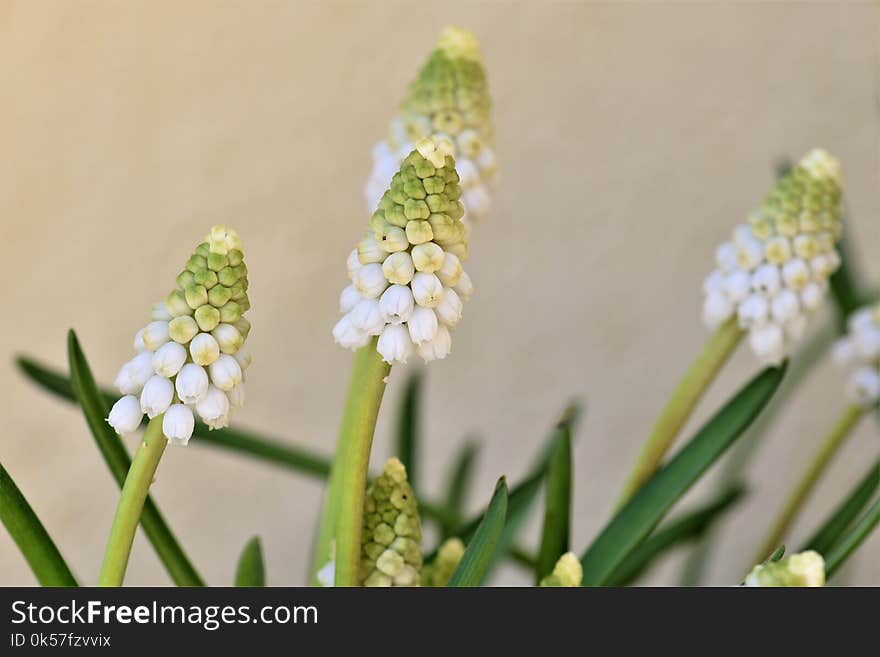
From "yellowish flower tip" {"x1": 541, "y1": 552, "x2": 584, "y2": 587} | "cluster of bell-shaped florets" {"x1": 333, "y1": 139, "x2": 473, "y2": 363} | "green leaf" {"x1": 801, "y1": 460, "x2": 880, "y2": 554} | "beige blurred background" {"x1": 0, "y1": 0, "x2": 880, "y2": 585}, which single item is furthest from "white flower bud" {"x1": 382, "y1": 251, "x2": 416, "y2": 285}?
"beige blurred background" {"x1": 0, "y1": 0, "x2": 880, "y2": 585}

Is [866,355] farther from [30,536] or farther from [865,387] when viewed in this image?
[30,536]

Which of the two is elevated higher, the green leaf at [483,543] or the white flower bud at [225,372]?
the white flower bud at [225,372]

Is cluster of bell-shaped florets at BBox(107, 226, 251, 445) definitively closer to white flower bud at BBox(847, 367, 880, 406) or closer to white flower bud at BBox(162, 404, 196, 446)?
white flower bud at BBox(162, 404, 196, 446)

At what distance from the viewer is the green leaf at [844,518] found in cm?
43

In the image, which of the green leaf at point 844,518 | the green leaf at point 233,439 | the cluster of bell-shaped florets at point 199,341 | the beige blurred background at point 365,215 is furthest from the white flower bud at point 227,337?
the beige blurred background at point 365,215

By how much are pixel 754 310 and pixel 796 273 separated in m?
0.02

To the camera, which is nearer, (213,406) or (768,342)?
(213,406)

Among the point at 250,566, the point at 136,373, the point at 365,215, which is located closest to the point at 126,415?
the point at 136,373

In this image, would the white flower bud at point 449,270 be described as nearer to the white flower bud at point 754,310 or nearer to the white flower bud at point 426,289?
the white flower bud at point 426,289

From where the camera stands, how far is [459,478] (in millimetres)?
653

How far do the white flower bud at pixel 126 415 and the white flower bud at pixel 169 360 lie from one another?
18mm

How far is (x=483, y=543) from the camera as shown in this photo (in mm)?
327
